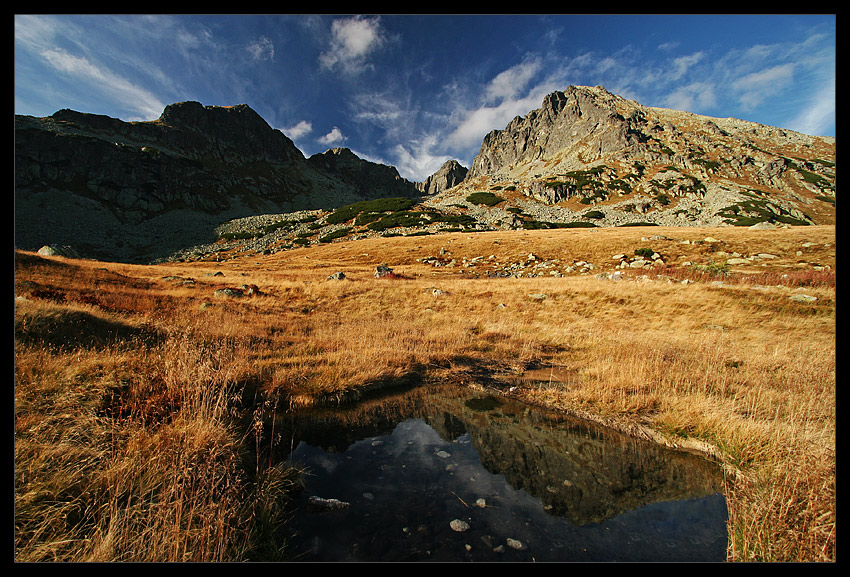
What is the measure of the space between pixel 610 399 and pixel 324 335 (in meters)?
9.34

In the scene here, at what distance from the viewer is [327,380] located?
7734mm

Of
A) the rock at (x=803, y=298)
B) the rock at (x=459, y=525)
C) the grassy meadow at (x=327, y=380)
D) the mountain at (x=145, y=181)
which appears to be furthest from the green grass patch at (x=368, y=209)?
the rock at (x=459, y=525)

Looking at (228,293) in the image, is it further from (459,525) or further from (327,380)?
(459,525)

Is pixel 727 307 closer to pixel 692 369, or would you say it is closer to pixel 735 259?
pixel 692 369

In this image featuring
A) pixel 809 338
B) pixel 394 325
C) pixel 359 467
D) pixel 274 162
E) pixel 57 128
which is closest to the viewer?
pixel 359 467

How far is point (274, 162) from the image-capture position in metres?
175

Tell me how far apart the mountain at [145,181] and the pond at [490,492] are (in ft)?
282

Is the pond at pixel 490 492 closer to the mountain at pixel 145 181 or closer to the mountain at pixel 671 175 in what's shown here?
the mountain at pixel 671 175

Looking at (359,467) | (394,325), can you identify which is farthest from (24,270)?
(359,467)

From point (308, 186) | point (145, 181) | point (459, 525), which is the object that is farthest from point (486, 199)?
point (145, 181)

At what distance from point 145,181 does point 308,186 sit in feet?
236

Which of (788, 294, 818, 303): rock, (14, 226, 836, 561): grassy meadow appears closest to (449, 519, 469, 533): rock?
(14, 226, 836, 561): grassy meadow

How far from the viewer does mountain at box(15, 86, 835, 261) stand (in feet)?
256

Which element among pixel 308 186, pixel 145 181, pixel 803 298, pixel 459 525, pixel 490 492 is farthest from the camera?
pixel 308 186
